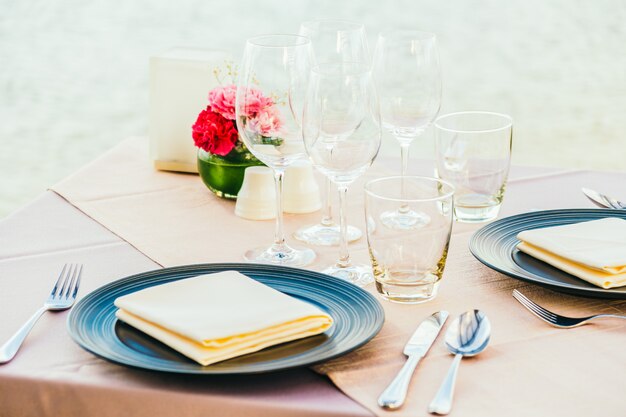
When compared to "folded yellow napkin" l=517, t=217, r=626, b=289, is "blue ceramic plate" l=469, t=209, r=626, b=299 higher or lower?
lower

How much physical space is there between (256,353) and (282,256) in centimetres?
34

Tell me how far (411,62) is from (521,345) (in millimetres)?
493

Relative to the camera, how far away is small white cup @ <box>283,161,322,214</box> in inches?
55.5

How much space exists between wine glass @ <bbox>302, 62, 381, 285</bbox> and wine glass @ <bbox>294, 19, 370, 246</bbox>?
18 cm

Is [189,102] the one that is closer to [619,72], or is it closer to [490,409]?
[490,409]

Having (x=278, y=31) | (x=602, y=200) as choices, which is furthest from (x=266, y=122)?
(x=278, y=31)

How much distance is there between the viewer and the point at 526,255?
1.16 metres

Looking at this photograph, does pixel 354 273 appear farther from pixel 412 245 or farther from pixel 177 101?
pixel 177 101

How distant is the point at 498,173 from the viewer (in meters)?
1.33

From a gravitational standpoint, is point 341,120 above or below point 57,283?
above

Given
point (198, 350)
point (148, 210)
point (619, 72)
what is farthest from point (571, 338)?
point (619, 72)

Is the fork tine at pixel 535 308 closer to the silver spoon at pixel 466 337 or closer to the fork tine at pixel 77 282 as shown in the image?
the silver spoon at pixel 466 337

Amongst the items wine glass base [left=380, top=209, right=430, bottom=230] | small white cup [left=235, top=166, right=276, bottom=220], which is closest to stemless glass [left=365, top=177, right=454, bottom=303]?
wine glass base [left=380, top=209, right=430, bottom=230]

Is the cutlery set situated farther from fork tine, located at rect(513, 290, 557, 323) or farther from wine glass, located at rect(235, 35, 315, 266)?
wine glass, located at rect(235, 35, 315, 266)
